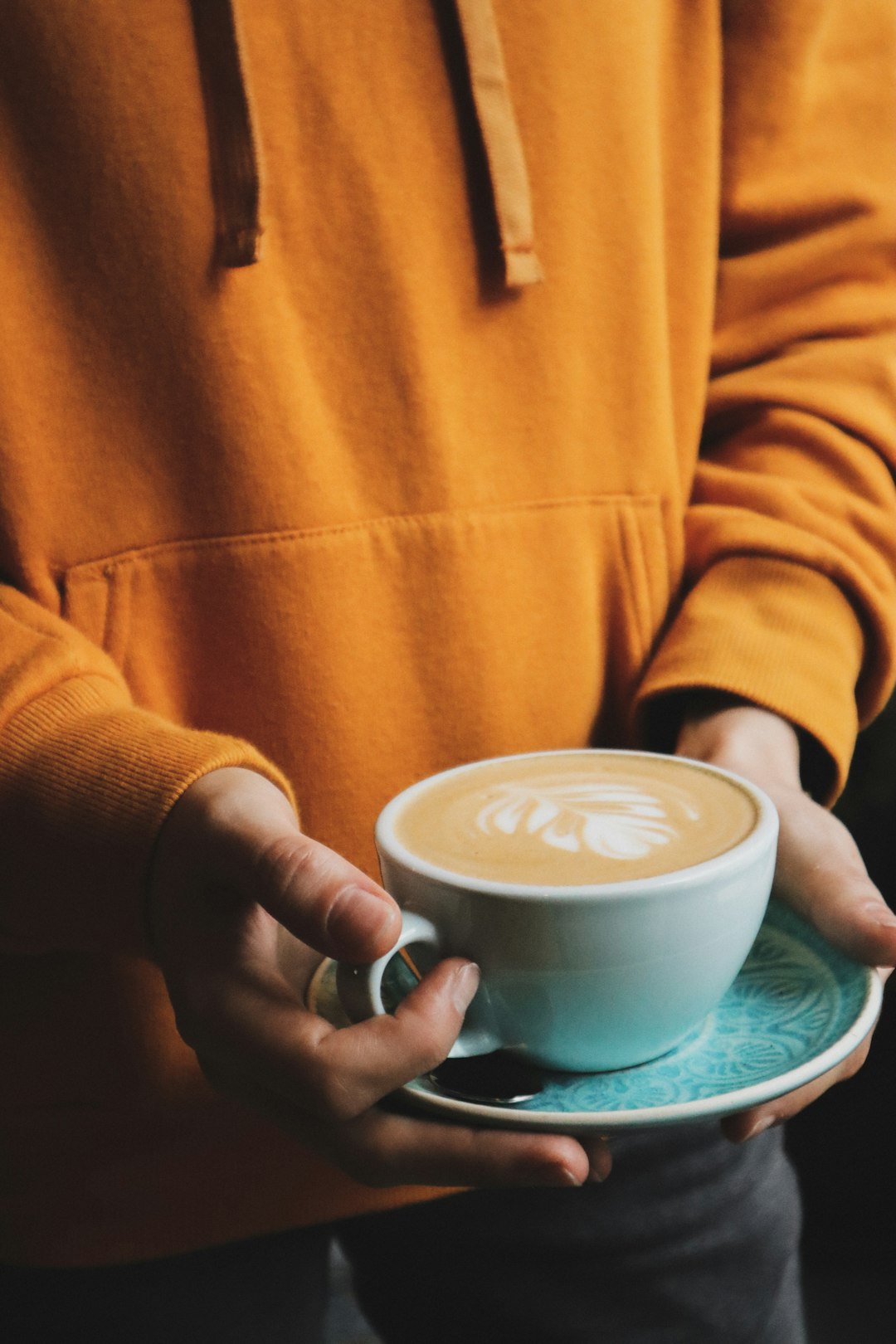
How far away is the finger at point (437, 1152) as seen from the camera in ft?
1.52

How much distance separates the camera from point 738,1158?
807 millimetres

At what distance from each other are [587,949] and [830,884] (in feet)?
0.57

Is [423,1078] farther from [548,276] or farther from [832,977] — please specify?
[548,276]

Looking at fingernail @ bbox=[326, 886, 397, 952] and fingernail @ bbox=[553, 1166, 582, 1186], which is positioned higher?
fingernail @ bbox=[326, 886, 397, 952]

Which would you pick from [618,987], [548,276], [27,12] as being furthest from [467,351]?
[618,987]

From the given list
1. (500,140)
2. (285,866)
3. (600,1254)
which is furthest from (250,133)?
(600,1254)

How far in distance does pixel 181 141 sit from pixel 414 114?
0.15 meters

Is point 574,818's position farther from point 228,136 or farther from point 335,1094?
point 228,136

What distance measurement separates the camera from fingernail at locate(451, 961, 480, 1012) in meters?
0.48

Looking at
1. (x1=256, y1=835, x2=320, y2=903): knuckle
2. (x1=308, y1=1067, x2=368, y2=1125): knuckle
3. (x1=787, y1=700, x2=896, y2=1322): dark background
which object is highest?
(x1=256, y1=835, x2=320, y2=903): knuckle

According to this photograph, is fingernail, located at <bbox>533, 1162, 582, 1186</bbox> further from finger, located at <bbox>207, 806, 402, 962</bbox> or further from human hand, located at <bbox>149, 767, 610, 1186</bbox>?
finger, located at <bbox>207, 806, 402, 962</bbox>

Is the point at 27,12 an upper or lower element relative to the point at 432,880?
upper

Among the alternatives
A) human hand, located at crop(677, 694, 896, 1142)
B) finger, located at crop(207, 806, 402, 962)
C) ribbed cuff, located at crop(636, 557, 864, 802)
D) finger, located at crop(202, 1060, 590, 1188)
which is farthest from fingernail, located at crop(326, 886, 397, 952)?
ribbed cuff, located at crop(636, 557, 864, 802)

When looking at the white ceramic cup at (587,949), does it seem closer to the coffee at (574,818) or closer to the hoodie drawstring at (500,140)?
the coffee at (574,818)
